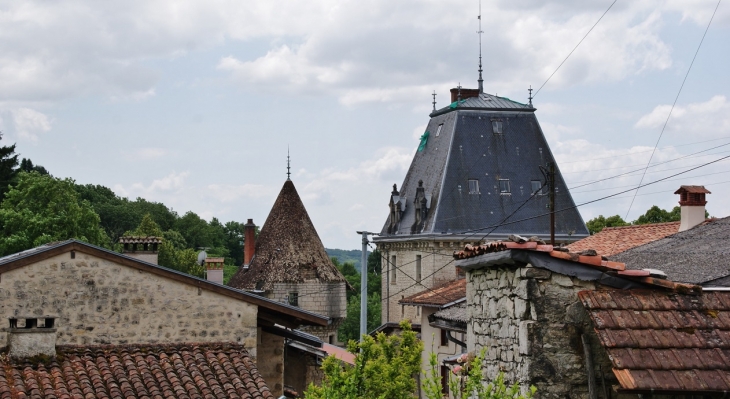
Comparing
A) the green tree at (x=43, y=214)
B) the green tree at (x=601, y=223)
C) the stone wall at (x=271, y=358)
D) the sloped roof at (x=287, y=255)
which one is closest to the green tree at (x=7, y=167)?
the green tree at (x=43, y=214)

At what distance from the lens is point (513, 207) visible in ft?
186

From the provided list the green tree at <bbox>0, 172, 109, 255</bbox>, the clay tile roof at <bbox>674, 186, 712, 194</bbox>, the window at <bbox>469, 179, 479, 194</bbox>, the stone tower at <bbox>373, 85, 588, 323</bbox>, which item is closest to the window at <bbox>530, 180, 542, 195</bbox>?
the stone tower at <bbox>373, 85, 588, 323</bbox>

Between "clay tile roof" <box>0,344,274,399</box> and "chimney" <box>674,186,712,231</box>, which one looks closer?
"clay tile roof" <box>0,344,274,399</box>

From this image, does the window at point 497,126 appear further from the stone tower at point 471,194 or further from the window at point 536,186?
the window at point 536,186

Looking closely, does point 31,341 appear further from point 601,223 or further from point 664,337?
point 601,223

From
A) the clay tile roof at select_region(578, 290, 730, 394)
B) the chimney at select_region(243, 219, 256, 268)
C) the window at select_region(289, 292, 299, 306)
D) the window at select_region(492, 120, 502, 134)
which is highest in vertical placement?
the window at select_region(492, 120, 502, 134)

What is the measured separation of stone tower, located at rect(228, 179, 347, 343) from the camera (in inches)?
1849

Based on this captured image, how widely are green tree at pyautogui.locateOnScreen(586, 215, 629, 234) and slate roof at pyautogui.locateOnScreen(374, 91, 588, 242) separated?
5.68 ft

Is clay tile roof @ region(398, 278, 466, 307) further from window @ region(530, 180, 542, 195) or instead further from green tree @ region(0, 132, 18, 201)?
green tree @ region(0, 132, 18, 201)

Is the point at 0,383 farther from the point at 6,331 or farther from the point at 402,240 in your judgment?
the point at 402,240

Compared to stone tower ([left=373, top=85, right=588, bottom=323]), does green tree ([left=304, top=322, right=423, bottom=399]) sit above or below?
below

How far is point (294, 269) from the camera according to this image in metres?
47.7

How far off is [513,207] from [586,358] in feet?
162

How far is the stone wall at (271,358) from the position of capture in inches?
639
